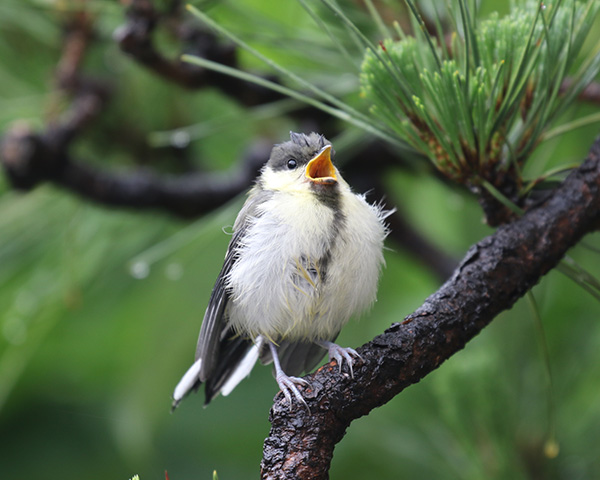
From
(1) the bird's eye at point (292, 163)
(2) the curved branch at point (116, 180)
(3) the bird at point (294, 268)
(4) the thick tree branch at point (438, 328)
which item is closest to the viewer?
(4) the thick tree branch at point (438, 328)

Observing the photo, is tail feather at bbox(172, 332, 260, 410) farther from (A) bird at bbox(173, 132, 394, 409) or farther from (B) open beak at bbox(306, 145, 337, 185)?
(B) open beak at bbox(306, 145, 337, 185)

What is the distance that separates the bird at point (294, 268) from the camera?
72 cm

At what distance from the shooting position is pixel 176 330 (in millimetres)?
1068

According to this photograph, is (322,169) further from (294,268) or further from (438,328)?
(438,328)

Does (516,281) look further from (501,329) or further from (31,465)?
(31,465)

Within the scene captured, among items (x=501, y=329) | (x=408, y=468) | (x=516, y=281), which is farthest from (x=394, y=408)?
(x=516, y=281)

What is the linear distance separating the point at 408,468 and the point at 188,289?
1.63 ft

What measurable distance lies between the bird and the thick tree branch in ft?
0.47

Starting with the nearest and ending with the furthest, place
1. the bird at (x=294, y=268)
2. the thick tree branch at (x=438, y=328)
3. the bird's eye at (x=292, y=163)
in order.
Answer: the thick tree branch at (x=438, y=328) < the bird at (x=294, y=268) < the bird's eye at (x=292, y=163)

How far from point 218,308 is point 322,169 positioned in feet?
0.69

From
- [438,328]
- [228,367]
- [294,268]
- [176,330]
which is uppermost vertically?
[438,328]

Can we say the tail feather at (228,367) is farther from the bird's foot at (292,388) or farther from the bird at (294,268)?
the bird's foot at (292,388)

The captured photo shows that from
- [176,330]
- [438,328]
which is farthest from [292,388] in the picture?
[176,330]

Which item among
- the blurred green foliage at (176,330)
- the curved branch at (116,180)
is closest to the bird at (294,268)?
the blurred green foliage at (176,330)
